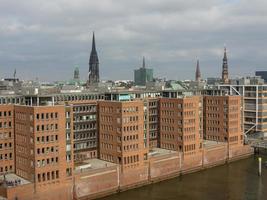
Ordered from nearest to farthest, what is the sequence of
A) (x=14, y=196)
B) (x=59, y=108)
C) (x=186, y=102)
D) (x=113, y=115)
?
(x=14, y=196) → (x=59, y=108) → (x=113, y=115) → (x=186, y=102)

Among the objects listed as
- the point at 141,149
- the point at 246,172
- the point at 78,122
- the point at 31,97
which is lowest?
the point at 246,172

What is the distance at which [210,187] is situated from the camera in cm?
10769

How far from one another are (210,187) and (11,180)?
168 feet

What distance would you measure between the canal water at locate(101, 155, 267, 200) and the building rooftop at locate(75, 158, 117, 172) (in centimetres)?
843

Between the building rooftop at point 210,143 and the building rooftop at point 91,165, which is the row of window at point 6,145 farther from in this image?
the building rooftop at point 210,143

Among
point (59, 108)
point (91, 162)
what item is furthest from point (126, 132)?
point (59, 108)

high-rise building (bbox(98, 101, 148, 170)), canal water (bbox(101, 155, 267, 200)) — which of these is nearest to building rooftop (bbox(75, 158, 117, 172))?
high-rise building (bbox(98, 101, 148, 170))

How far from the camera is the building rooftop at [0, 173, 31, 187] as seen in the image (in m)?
86.4

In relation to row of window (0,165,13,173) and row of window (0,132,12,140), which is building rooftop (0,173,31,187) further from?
row of window (0,132,12,140)

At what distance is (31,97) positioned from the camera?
307 feet

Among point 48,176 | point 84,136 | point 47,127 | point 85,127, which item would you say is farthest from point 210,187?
point 47,127

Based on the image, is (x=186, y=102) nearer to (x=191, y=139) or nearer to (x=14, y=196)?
(x=191, y=139)

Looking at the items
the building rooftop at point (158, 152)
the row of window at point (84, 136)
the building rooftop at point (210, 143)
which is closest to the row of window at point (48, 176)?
the row of window at point (84, 136)

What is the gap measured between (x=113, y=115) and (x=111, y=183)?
726 inches
